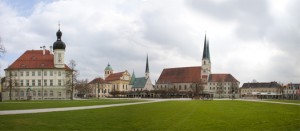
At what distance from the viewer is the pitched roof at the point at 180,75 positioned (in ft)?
490

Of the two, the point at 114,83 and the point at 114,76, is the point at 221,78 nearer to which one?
the point at 114,83

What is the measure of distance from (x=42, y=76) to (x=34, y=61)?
478cm

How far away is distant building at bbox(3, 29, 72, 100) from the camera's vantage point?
3445 inches

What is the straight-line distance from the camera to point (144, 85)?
6102 inches

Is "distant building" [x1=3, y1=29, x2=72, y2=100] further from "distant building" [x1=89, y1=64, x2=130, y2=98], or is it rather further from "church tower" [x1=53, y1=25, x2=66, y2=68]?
"distant building" [x1=89, y1=64, x2=130, y2=98]

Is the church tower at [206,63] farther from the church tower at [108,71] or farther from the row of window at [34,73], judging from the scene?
the row of window at [34,73]

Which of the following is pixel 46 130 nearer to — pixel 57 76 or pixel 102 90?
pixel 57 76

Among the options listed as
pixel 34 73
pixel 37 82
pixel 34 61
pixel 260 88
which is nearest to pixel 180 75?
pixel 260 88

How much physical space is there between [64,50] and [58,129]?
246ft

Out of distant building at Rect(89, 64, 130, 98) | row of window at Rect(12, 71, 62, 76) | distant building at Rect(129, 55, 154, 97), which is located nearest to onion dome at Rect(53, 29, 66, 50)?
row of window at Rect(12, 71, 62, 76)

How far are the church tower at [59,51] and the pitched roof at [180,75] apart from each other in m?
70.4

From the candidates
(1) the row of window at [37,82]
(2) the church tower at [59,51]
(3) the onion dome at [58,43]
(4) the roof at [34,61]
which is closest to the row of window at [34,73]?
(4) the roof at [34,61]

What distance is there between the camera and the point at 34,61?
3561 inches

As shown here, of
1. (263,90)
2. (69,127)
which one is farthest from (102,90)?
(69,127)
